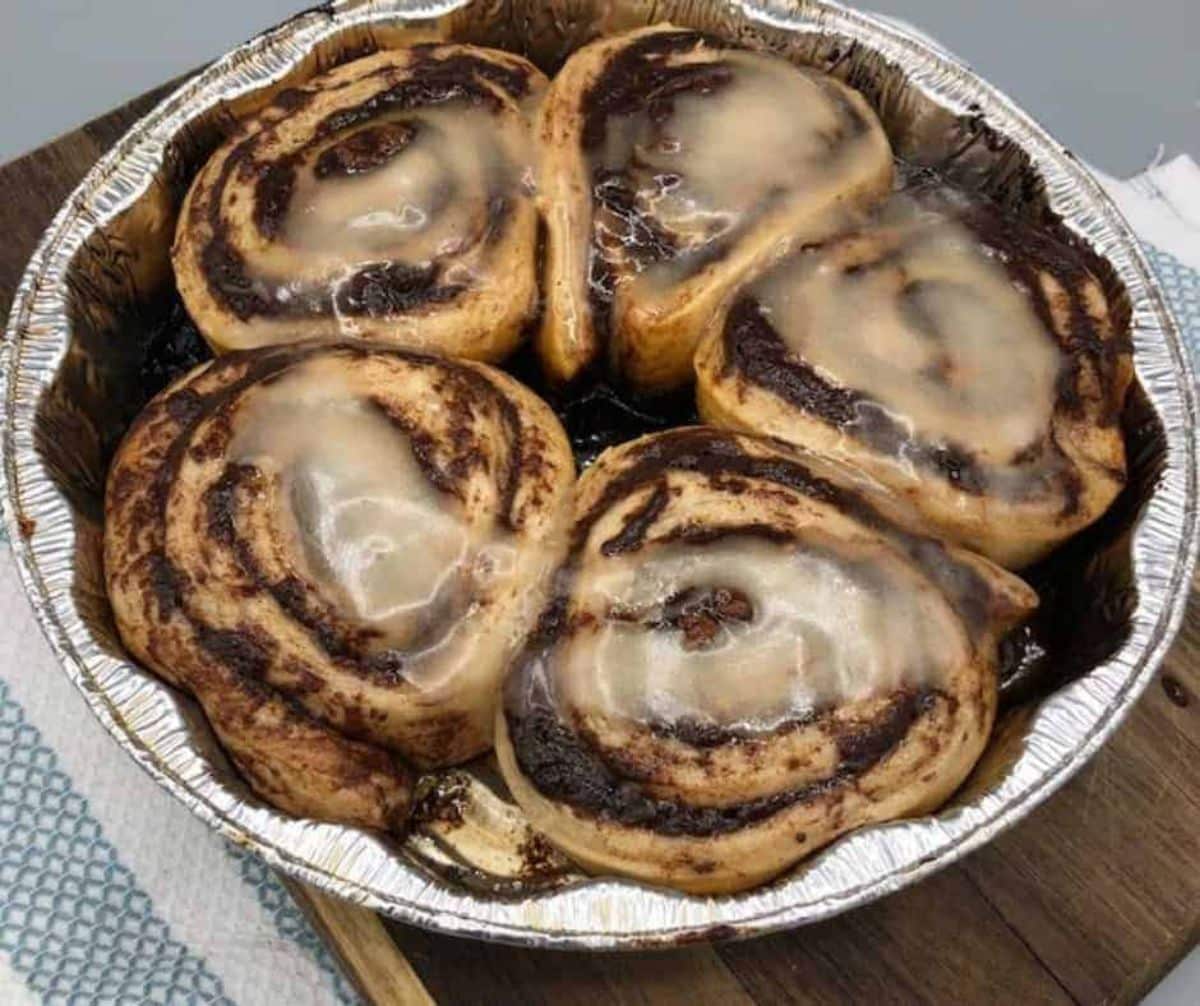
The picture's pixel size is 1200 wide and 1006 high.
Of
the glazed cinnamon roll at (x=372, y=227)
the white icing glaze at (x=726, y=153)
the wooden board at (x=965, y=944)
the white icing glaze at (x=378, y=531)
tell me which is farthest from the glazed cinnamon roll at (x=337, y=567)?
the white icing glaze at (x=726, y=153)

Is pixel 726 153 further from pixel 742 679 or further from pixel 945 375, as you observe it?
pixel 742 679

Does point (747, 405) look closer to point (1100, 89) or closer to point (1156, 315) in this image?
point (1156, 315)

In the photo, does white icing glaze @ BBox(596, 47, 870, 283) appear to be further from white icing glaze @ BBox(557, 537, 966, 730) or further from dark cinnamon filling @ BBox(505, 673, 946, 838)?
dark cinnamon filling @ BBox(505, 673, 946, 838)

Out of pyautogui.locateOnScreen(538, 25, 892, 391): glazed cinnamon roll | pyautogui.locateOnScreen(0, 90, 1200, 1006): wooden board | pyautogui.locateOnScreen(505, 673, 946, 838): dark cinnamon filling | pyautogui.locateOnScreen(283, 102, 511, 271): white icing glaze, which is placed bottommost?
pyautogui.locateOnScreen(0, 90, 1200, 1006): wooden board

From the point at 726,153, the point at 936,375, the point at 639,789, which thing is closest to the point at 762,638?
the point at 639,789

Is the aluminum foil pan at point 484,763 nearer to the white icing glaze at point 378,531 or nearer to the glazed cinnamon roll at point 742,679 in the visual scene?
the glazed cinnamon roll at point 742,679

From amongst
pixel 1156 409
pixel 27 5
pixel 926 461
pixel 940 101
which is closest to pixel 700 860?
pixel 926 461

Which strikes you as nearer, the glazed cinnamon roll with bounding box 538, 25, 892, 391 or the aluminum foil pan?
the aluminum foil pan

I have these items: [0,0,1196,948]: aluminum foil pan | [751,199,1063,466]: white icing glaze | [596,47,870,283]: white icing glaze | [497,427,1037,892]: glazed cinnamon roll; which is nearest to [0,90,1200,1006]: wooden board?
[0,0,1196,948]: aluminum foil pan
